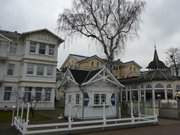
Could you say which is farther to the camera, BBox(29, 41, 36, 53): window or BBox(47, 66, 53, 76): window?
BBox(47, 66, 53, 76): window

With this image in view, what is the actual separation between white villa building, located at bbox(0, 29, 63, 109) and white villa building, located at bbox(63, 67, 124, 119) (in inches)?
303

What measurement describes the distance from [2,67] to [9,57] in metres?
1.59

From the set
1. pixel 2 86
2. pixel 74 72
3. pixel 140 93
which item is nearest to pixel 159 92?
pixel 140 93

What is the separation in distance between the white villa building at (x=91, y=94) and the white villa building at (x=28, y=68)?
25.2 ft

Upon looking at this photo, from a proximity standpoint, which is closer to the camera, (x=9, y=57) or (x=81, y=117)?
(x=81, y=117)

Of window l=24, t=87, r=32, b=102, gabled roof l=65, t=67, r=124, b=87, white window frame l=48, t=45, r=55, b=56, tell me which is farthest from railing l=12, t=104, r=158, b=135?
white window frame l=48, t=45, r=55, b=56

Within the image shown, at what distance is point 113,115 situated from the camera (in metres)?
18.5

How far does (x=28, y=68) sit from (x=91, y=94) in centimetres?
1195

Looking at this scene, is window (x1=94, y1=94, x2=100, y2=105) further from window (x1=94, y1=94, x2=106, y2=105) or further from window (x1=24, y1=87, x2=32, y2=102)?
window (x1=24, y1=87, x2=32, y2=102)

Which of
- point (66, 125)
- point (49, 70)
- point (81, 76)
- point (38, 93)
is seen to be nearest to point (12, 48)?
point (49, 70)

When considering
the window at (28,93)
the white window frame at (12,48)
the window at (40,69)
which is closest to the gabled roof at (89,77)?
the window at (40,69)

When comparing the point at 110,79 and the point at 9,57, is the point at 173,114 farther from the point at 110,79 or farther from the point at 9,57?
the point at 9,57

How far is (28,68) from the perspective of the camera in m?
25.6

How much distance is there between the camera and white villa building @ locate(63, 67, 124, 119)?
17.1 m
